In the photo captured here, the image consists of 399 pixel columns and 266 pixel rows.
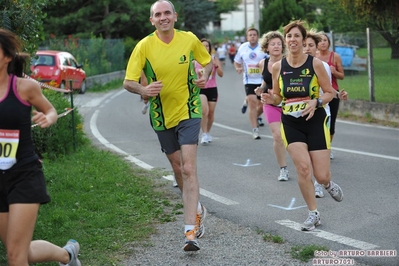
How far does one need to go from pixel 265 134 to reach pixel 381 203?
21.6 feet

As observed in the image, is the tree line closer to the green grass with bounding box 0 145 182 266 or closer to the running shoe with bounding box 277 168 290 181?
the running shoe with bounding box 277 168 290 181

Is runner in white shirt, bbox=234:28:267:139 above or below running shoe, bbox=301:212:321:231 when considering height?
above

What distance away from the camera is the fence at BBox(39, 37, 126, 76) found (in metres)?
34.1

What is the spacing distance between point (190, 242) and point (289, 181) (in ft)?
11.9

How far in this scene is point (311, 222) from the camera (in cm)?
712

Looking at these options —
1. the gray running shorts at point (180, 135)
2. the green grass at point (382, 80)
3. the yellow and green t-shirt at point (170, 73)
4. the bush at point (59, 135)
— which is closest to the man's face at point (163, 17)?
the yellow and green t-shirt at point (170, 73)

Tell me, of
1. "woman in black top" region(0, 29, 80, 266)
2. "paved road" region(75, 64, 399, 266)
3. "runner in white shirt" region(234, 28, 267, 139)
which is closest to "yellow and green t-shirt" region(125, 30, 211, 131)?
"paved road" region(75, 64, 399, 266)

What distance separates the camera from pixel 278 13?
134 feet

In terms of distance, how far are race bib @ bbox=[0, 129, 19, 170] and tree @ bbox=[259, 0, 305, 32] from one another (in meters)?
36.0

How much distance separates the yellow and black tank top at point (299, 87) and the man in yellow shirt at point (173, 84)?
2.95ft

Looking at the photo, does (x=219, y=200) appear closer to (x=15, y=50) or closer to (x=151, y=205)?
(x=151, y=205)

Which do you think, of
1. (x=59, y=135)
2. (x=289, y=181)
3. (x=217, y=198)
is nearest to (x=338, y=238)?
(x=217, y=198)

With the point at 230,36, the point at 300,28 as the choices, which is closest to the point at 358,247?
the point at 300,28

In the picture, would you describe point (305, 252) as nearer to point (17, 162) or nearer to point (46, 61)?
point (17, 162)
